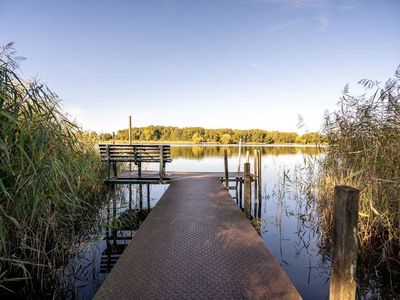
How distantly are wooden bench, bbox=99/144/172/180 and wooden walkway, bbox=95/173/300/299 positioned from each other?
4.17 m

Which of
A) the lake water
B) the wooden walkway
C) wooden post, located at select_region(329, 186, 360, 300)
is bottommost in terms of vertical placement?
the lake water

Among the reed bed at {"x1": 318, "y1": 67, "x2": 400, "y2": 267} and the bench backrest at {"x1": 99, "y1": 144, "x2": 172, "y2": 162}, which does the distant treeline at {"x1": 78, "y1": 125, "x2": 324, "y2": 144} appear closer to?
the bench backrest at {"x1": 99, "y1": 144, "x2": 172, "y2": 162}

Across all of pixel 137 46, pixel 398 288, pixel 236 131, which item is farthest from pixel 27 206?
pixel 236 131

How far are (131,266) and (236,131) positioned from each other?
63.3m

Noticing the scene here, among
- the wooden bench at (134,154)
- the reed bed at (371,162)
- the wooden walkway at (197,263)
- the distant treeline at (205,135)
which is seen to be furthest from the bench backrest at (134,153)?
the distant treeline at (205,135)

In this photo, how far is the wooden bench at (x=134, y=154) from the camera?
9.15m

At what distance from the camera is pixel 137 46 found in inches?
575

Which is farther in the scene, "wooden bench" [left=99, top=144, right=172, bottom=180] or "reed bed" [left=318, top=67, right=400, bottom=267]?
"wooden bench" [left=99, top=144, right=172, bottom=180]

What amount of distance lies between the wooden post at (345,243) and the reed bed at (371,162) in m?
2.02

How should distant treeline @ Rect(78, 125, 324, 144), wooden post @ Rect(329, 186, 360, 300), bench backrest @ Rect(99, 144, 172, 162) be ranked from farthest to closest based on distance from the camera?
distant treeline @ Rect(78, 125, 324, 144) → bench backrest @ Rect(99, 144, 172, 162) → wooden post @ Rect(329, 186, 360, 300)

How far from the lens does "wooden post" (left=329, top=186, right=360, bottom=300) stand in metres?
2.02

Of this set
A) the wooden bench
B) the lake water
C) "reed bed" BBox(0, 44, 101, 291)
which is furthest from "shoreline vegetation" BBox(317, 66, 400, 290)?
the wooden bench

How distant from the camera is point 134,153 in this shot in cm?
930

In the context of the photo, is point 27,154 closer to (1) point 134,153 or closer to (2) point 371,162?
(2) point 371,162
